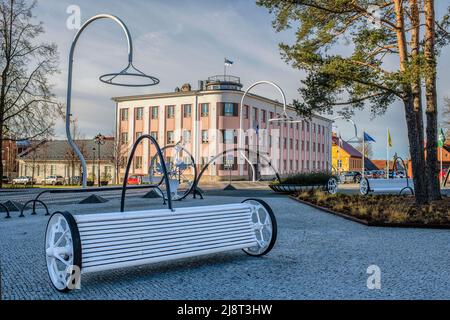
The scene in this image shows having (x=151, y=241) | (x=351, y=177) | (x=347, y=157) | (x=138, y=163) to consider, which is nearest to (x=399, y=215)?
(x=151, y=241)

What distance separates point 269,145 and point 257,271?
60.4m

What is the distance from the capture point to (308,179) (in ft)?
78.0

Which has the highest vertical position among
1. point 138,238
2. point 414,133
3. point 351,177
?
point 414,133

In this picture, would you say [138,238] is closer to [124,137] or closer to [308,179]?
[308,179]

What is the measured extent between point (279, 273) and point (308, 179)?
18.5 metres

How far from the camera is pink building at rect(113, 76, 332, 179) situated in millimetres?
56438

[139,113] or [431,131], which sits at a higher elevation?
[139,113]

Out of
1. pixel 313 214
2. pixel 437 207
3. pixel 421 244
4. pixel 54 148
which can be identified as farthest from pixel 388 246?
pixel 54 148

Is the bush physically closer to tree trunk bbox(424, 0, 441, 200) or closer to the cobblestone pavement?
tree trunk bbox(424, 0, 441, 200)

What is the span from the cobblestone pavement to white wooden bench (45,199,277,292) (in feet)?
0.84

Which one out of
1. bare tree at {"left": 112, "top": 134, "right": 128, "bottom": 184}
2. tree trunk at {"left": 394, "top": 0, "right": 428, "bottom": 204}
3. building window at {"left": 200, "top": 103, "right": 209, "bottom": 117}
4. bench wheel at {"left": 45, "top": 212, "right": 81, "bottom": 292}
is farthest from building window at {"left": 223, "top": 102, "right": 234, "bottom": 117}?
bench wheel at {"left": 45, "top": 212, "right": 81, "bottom": 292}

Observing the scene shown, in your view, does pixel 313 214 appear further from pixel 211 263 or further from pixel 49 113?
pixel 49 113
